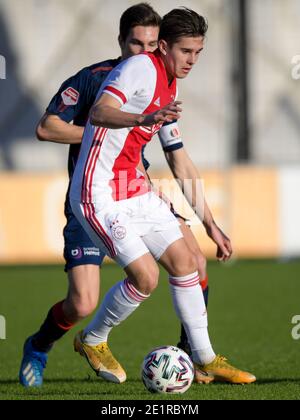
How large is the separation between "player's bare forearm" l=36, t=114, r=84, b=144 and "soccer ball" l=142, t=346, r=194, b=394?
1.45m

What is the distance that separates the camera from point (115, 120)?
212 inches

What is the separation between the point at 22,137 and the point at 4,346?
38.3 feet

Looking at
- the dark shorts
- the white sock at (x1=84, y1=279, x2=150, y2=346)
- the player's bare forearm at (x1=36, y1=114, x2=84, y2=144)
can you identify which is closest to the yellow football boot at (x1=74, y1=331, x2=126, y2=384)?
the white sock at (x1=84, y1=279, x2=150, y2=346)

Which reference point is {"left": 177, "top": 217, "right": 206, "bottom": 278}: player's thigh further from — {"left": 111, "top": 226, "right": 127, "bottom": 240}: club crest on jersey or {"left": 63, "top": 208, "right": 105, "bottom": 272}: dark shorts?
{"left": 111, "top": 226, "right": 127, "bottom": 240}: club crest on jersey

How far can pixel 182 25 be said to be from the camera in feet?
18.9

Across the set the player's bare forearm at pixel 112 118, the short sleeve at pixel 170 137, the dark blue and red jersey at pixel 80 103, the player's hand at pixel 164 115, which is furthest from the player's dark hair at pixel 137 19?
the player's hand at pixel 164 115

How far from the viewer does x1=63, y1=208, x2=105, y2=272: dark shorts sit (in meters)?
6.43

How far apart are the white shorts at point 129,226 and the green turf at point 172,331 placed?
84 centimetres

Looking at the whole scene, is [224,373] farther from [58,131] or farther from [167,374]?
[58,131]

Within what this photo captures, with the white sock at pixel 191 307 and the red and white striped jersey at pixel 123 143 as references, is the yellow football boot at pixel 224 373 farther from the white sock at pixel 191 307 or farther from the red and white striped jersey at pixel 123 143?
the red and white striped jersey at pixel 123 143

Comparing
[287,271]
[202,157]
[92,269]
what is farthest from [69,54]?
[92,269]

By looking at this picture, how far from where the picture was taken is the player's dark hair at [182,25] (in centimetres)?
575

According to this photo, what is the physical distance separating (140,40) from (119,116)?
140cm

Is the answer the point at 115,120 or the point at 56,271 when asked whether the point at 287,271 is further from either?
the point at 115,120
